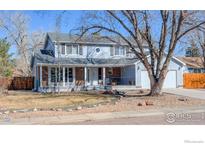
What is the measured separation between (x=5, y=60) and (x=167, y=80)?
17243 millimetres

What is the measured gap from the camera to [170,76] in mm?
31656

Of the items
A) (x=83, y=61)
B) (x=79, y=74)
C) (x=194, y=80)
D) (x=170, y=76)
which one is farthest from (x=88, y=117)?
(x=194, y=80)

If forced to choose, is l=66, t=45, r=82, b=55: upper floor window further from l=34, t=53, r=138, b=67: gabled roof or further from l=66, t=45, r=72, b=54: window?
l=34, t=53, r=138, b=67: gabled roof

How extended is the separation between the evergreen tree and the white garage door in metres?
14.5

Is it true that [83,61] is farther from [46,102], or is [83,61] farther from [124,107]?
[124,107]

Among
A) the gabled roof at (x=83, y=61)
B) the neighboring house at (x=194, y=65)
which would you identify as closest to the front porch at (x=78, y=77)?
the gabled roof at (x=83, y=61)

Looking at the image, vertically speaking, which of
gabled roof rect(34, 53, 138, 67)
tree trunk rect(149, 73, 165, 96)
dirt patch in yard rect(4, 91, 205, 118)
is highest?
gabled roof rect(34, 53, 138, 67)

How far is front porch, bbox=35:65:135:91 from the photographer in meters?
29.6

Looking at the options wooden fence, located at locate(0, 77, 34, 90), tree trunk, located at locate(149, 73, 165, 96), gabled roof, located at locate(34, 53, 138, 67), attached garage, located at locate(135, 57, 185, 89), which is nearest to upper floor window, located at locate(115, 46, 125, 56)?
gabled roof, located at locate(34, 53, 138, 67)

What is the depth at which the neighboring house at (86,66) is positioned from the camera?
29828mm

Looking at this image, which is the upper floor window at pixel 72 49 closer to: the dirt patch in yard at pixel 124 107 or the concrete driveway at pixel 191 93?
the concrete driveway at pixel 191 93
